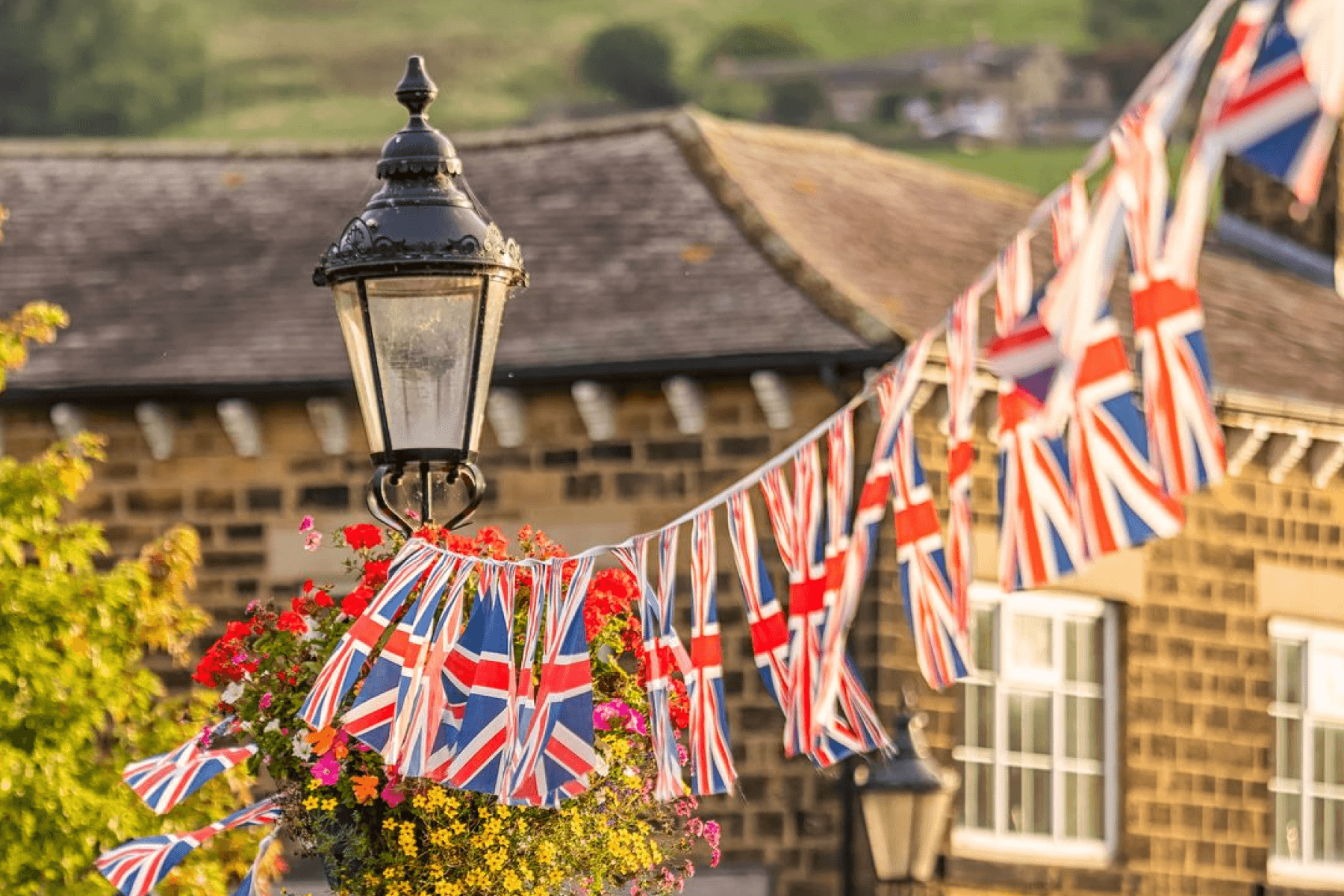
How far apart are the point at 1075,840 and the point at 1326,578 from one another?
2718 mm

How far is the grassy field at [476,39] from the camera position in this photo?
97.2 meters

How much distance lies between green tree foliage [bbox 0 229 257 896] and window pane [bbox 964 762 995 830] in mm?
4307

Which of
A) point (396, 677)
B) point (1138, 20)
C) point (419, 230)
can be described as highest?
point (1138, 20)

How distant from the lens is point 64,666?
1346cm

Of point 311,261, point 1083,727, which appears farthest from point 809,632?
point 311,261

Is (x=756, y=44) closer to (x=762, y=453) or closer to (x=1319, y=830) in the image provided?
(x=1319, y=830)

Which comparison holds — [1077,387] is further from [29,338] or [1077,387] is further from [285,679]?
[29,338]

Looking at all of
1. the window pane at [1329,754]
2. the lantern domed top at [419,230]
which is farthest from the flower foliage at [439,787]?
the window pane at [1329,754]

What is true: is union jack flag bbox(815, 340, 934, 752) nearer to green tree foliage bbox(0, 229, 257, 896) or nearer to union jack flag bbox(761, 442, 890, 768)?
union jack flag bbox(761, 442, 890, 768)

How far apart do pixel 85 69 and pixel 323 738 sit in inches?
2561

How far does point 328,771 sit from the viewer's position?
800 cm

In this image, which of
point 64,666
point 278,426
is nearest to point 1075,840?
point 278,426

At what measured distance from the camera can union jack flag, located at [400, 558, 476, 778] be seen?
26.0 ft

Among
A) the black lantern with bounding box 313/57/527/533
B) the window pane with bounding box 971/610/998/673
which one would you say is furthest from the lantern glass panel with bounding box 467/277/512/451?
the window pane with bounding box 971/610/998/673
